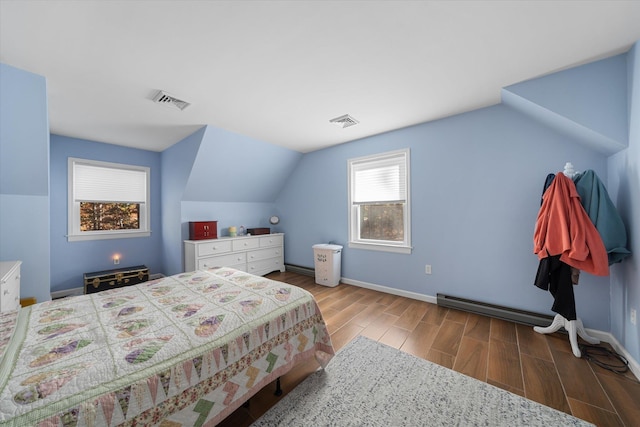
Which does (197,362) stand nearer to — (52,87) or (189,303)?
(189,303)

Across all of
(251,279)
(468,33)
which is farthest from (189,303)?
(468,33)

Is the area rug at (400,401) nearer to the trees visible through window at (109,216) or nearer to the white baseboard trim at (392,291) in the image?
the white baseboard trim at (392,291)

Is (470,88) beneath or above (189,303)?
above

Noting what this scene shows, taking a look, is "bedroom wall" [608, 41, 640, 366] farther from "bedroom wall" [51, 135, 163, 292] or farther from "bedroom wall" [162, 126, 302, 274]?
"bedroom wall" [51, 135, 163, 292]

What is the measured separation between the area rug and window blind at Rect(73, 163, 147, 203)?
4.25 m

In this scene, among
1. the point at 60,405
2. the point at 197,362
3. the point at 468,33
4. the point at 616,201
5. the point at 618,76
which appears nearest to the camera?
the point at 60,405

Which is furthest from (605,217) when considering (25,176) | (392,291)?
(25,176)

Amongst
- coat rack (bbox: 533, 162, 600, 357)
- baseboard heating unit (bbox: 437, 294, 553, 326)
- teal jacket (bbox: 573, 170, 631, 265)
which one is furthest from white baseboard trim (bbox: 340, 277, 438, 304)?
teal jacket (bbox: 573, 170, 631, 265)

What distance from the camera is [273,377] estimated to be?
1426mm

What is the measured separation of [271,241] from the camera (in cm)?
469

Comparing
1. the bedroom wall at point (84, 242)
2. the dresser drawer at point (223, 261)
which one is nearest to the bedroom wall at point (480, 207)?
the dresser drawer at point (223, 261)

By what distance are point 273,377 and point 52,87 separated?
3.13 m

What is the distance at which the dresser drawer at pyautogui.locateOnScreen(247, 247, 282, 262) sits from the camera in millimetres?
4347

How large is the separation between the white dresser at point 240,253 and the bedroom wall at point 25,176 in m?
1.52
